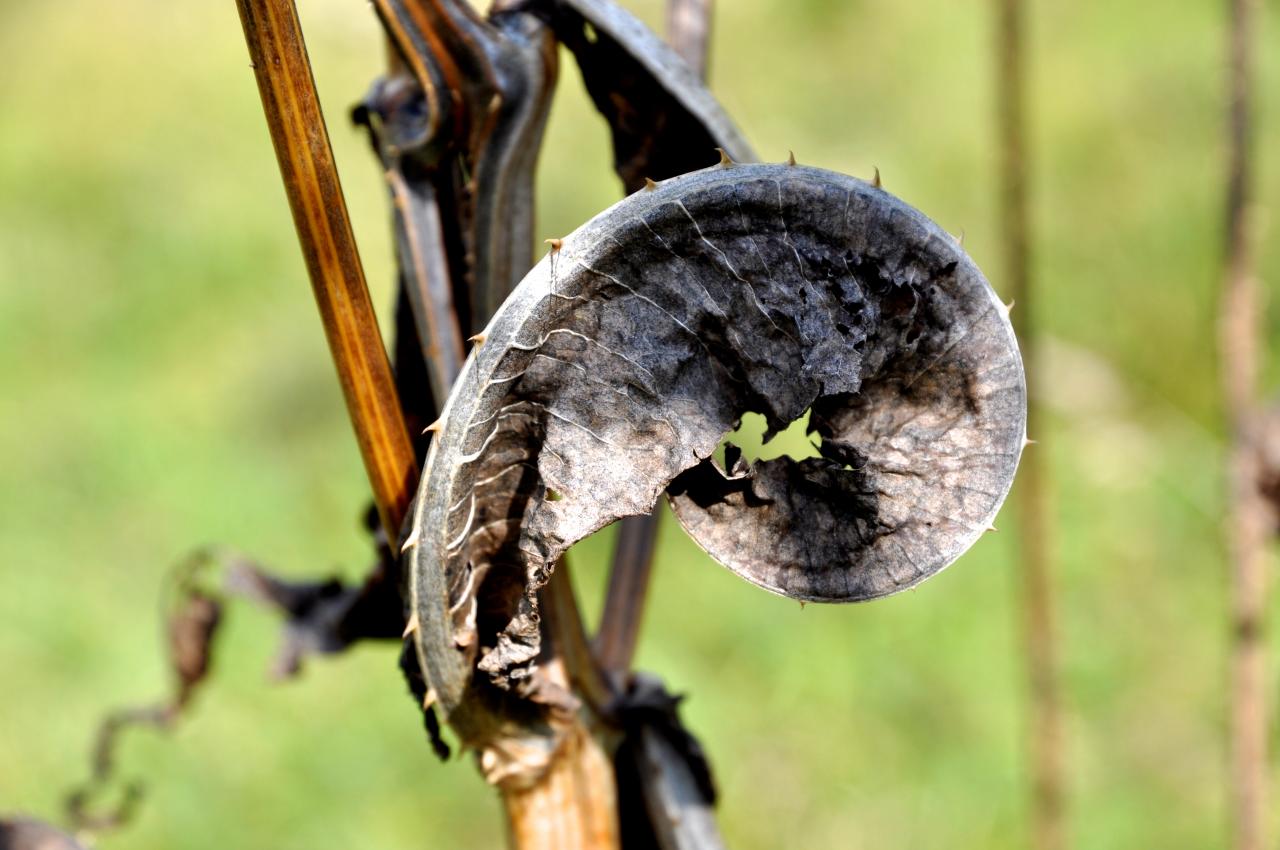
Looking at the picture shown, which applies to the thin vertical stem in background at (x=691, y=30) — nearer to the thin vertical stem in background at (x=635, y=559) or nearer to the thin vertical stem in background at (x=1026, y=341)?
the thin vertical stem in background at (x=635, y=559)

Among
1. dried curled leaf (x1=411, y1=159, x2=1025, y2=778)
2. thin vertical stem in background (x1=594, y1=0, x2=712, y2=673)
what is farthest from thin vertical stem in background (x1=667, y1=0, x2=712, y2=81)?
dried curled leaf (x1=411, y1=159, x2=1025, y2=778)

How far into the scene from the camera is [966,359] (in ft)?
1.71

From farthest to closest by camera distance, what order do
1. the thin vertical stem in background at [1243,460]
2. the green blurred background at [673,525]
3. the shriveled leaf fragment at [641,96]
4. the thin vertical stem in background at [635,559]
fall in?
the green blurred background at [673,525] < the thin vertical stem in background at [1243,460] < the thin vertical stem in background at [635,559] < the shriveled leaf fragment at [641,96]

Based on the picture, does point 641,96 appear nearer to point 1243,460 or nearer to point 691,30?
point 691,30

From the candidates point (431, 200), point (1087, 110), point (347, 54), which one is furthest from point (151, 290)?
point (431, 200)

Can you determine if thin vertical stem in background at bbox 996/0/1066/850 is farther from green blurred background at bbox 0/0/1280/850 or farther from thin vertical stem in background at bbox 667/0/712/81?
green blurred background at bbox 0/0/1280/850

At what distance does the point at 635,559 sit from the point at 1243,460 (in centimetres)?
54

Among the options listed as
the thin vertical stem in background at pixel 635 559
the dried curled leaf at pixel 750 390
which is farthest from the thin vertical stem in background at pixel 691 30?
the dried curled leaf at pixel 750 390

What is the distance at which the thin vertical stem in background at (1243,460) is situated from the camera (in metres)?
0.87

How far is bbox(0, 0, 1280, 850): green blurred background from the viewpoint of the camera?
1918 millimetres

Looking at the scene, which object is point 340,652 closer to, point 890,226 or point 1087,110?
point 890,226

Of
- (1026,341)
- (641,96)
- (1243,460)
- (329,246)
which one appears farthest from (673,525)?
(329,246)

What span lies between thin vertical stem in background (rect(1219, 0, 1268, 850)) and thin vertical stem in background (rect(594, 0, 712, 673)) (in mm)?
375

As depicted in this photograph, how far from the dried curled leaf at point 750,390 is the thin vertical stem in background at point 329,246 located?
0.15 ft
